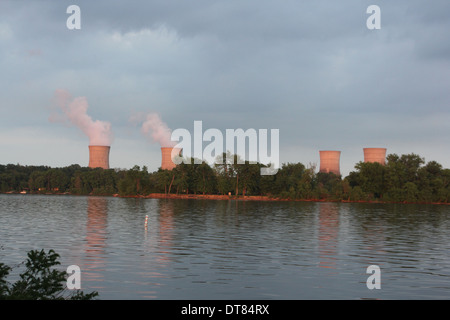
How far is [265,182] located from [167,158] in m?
29.7

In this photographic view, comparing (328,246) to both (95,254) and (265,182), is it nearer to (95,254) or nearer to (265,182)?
(95,254)

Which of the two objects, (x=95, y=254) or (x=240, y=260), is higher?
(x=95, y=254)

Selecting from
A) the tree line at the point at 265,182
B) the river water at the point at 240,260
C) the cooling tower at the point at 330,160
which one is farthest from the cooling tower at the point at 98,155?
the river water at the point at 240,260

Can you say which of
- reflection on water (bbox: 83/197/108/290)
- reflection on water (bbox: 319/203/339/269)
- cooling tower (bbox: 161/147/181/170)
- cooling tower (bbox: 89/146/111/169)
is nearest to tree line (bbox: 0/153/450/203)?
cooling tower (bbox: 161/147/181/170)

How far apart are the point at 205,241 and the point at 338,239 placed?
10485 mm

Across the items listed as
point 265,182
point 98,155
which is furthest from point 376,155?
point 98,155

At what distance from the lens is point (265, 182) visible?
480 feet

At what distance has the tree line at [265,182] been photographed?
132125mm

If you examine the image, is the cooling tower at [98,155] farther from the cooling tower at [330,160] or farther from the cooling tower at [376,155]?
the cooling tower at [376,155]

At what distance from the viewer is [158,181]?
156m

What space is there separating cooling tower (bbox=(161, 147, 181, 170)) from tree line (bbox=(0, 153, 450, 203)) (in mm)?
2084
